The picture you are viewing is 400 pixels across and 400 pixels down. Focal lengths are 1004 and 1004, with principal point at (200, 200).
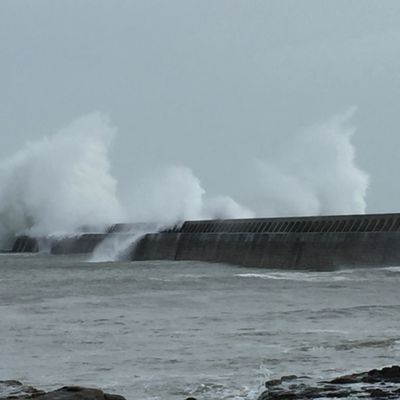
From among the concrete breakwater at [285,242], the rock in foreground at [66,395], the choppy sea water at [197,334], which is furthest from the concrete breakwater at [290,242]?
the rock in foreground at [66,395]

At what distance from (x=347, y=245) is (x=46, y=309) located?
16.8 meters

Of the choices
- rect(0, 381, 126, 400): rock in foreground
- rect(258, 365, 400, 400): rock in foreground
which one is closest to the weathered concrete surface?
rect(258, 365, 400, 400): rock in foreground

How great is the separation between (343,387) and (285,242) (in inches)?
1179

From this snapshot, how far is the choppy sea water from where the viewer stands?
12.3m

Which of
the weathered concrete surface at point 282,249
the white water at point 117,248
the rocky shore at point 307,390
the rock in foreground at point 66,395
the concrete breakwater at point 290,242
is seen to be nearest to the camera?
the rock in foreground at point 66,395

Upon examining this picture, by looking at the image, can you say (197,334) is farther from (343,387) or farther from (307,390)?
(307,390)

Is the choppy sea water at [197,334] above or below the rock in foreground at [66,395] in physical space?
above

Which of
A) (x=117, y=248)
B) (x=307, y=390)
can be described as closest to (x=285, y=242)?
(x=117, y=248)

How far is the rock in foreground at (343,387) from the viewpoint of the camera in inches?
396

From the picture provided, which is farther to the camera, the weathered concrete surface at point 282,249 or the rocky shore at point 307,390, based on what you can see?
the weathered concrete surface at point 282,249

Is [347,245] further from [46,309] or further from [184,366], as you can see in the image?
[184,366]

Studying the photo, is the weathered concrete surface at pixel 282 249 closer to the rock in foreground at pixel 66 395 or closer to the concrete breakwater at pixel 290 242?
the concrete breakwater at pixel 290 242

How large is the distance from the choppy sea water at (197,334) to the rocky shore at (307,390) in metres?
0.53

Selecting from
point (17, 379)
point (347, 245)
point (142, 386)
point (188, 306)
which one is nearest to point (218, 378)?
point (142, 386)
